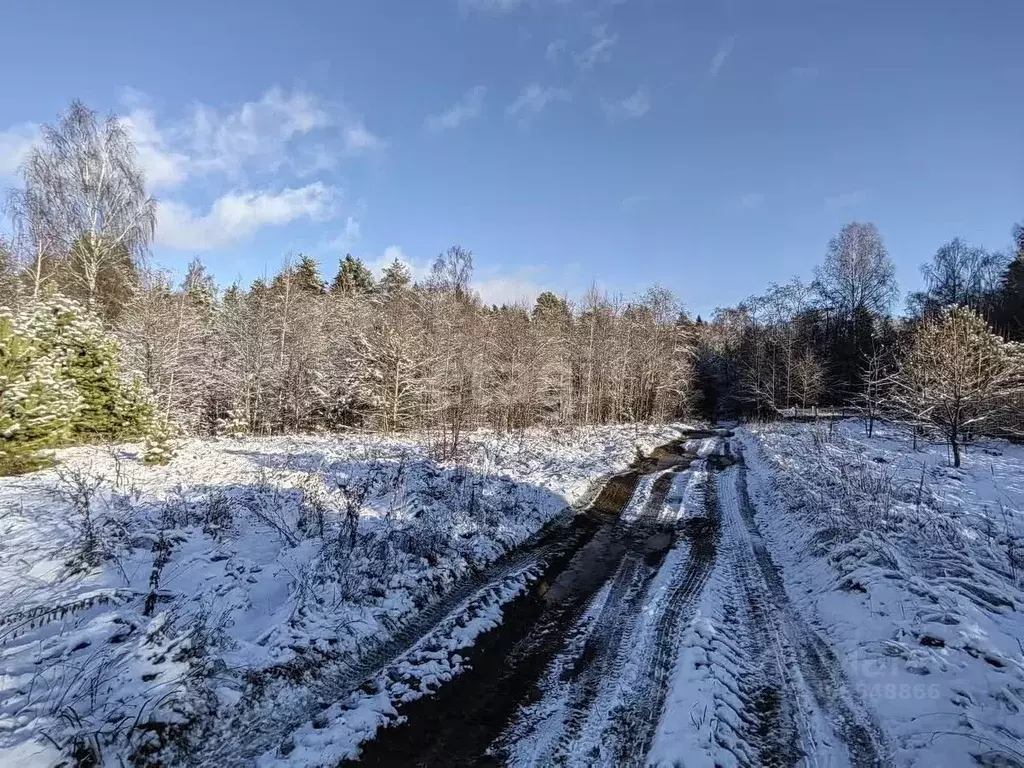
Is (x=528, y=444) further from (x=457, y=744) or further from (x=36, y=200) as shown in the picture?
(x=36, y=200)

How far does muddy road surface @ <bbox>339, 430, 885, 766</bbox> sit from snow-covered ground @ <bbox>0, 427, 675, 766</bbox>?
44 centimetres

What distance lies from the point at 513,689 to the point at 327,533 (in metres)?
4.32

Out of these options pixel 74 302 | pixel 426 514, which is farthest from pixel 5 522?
pixel 74 302

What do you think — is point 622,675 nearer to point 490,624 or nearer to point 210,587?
point 490,624

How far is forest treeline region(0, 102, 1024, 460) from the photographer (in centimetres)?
1534

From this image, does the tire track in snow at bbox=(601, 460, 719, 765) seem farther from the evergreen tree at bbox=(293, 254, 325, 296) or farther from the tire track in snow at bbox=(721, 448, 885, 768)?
the evergreen tree at bbox=(293, 254, 325, 296)

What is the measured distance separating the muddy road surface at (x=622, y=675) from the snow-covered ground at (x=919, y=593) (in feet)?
0.97

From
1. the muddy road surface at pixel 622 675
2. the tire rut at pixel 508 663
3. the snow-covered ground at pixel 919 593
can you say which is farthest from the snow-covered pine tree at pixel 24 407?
the snow-covered ground at pixel 919 593

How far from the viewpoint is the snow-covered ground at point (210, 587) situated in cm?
358

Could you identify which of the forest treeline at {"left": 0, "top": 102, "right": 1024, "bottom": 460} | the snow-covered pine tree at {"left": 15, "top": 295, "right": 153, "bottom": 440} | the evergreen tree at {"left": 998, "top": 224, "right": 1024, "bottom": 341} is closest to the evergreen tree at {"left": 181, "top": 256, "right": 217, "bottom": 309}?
the forest treeline at {"left": 0, "top": 102, "right": 1024, "bottom": 460}

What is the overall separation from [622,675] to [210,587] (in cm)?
482

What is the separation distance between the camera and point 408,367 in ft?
75.1

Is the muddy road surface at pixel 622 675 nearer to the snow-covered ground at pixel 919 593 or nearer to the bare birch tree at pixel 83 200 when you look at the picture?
the snow-covered ground at pixel 919 593

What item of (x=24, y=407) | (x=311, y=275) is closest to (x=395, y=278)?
(x=311, y=275)
